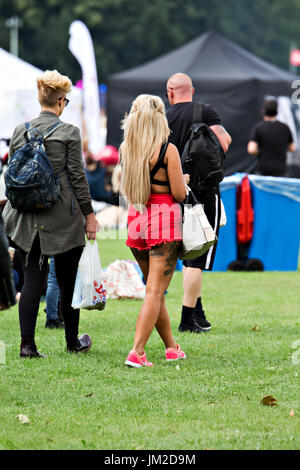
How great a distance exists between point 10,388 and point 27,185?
1257 mm

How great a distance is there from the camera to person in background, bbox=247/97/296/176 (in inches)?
500

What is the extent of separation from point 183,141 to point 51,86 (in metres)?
1.45

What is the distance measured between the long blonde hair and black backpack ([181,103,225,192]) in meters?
1.01

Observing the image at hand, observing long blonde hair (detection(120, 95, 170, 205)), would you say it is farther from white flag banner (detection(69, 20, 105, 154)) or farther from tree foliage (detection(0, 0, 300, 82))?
tree foliage (detection(0, 0, 300, 82))

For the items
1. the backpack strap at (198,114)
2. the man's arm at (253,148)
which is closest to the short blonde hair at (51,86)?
the backpack strap at (198,114)

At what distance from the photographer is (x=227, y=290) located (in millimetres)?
9797

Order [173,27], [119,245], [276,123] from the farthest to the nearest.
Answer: [173,27] → [119,245] → [276,123]

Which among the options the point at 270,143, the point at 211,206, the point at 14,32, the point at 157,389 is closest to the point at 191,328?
the point at 211,206

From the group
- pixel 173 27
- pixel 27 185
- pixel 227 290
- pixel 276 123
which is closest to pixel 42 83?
pixel 27 185

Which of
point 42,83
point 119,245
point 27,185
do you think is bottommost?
point 119,245

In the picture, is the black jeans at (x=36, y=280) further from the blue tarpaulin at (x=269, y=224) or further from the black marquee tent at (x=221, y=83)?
the black marquee tent at (x=221, y=83)

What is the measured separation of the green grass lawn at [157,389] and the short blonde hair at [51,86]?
1707 mm

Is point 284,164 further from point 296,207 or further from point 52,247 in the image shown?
point 52,247

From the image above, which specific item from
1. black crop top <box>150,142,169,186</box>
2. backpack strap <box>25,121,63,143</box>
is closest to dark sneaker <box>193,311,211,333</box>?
black crop top <box>150,142,169,186</box>
